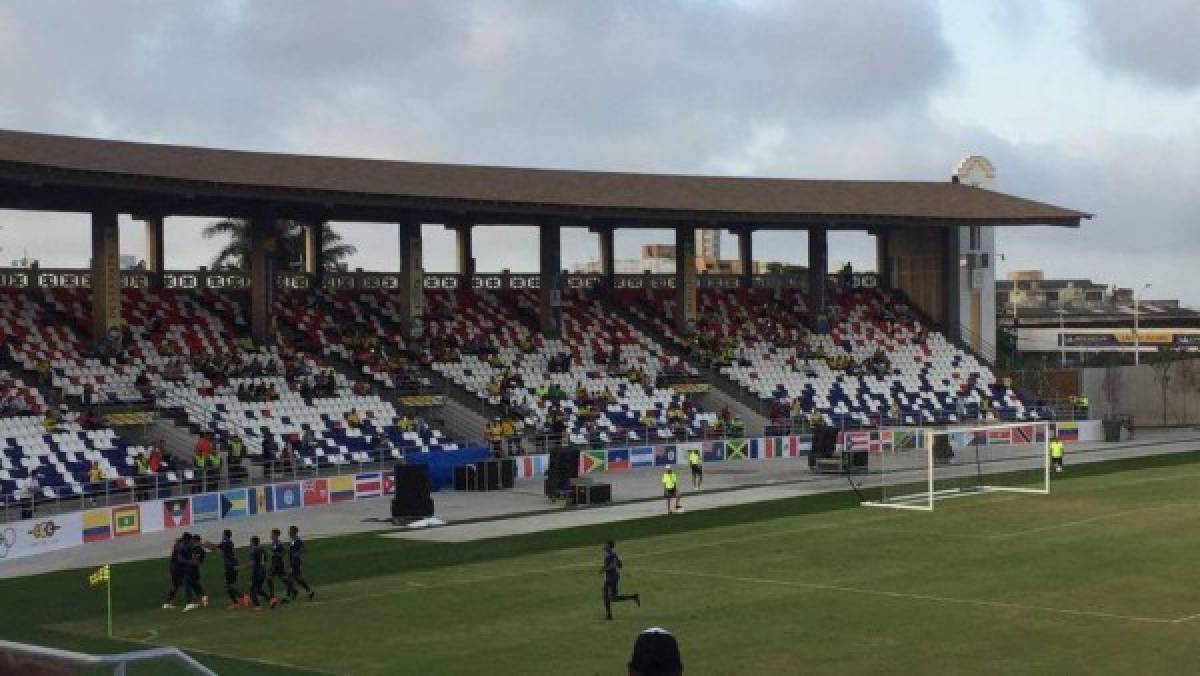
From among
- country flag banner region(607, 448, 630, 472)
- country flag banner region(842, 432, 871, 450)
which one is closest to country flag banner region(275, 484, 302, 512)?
country flag banner region(607, 448, 630, 472)

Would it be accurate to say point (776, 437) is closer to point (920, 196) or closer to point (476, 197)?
point (476, 197)

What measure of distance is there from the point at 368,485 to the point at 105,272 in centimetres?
1281

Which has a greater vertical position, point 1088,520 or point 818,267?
point 818,267

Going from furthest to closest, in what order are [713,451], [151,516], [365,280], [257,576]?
[365,280] → [713,451] → [151,516] → [257,576]

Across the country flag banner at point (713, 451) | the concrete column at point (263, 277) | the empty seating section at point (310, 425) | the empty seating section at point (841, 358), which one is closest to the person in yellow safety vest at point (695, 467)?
the empty seating section at point (310, 425)

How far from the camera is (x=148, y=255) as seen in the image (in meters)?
64.6

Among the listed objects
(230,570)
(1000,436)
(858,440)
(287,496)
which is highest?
(1000,436)

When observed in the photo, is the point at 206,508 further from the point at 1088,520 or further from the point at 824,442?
the point at 824,442

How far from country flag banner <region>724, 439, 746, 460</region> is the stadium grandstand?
1.44 m

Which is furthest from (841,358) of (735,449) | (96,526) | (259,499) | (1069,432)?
(96,526)

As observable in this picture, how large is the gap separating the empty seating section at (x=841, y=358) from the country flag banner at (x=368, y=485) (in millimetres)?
23453

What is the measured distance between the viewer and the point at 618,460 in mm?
62812

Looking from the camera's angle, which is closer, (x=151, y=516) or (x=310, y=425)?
(x=151, y=516)

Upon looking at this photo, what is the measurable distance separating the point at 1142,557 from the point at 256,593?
66.8ft
